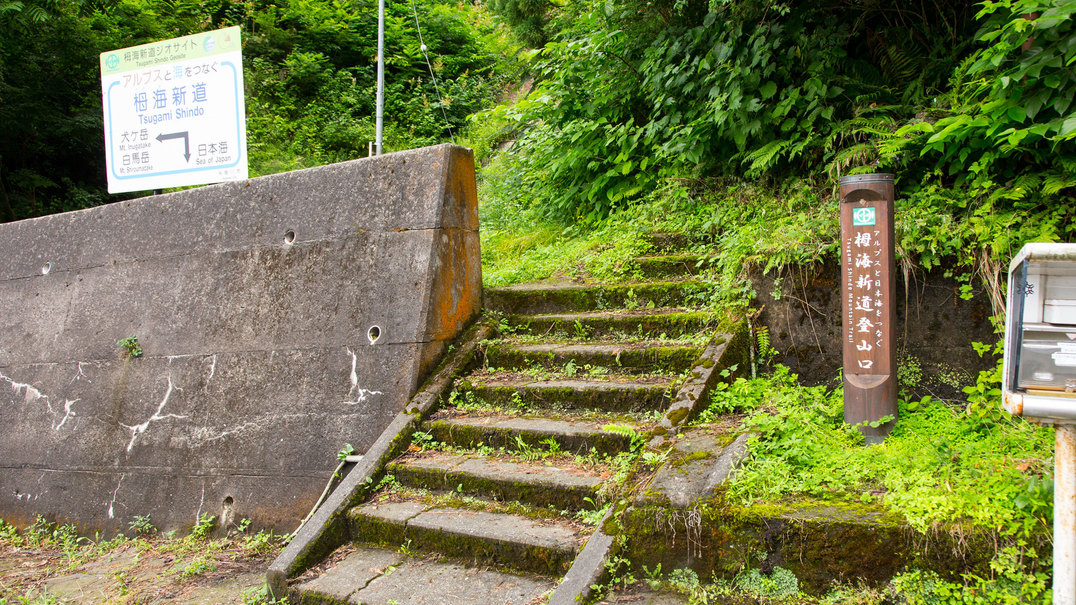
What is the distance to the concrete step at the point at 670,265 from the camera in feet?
16.7

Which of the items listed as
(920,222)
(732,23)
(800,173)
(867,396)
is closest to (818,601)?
(867,396)

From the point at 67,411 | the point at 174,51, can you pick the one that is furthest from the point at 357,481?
the point at 174,51

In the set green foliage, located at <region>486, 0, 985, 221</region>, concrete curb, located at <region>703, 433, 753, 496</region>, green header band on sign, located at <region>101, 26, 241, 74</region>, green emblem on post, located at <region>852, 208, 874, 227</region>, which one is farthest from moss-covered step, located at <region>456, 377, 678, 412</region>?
green header band on sign, located at <region>101, 26, 241, 74</region>

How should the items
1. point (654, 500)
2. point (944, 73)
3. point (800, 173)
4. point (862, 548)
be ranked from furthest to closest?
point (800, 173) < point (944, 73) < point (654, 500) < point (862, 548)

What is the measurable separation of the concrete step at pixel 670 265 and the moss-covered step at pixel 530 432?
1673 millimetres

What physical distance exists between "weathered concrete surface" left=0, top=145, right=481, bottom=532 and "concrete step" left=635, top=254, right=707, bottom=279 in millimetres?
1423

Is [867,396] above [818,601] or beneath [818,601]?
above

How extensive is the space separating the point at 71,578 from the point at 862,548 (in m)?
5.30

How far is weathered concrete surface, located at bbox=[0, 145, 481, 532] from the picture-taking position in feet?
15.8

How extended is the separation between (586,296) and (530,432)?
1531mm

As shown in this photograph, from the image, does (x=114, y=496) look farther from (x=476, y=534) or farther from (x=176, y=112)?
(x=476, y=534)

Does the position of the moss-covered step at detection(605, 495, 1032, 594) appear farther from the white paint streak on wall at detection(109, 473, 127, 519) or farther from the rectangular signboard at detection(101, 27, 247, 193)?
the white paint streak on wall at detection(109, 473, 127, 519)

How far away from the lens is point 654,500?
9.86 feet

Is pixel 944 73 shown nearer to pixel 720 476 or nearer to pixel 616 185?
pixel 616 185
